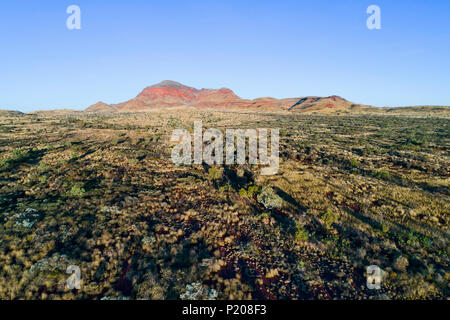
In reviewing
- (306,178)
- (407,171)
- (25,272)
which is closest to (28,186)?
(25,272)

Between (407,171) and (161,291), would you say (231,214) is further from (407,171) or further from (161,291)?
(407,171)

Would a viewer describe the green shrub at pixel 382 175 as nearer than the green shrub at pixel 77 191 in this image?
No

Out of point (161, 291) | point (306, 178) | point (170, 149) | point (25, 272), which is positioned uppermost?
point (170, 149)

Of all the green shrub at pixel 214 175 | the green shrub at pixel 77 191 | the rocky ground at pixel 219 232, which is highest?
the green shrub at pixel 214 175

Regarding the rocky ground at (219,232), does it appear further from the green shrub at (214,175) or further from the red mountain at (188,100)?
the red mountain at (188,100)

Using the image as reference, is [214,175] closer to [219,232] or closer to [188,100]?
[219,232]

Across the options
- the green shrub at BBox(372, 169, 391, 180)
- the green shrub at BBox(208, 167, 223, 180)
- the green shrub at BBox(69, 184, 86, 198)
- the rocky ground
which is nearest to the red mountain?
the green shrub at BBox(372, 169, 391, 180)

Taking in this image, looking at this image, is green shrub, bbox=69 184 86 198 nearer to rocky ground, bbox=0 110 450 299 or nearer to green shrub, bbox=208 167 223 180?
rocky ground, bbox=0 110 450 299

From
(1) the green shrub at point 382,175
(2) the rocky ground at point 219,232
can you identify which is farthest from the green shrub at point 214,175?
(1) the green shrub at point 382,175

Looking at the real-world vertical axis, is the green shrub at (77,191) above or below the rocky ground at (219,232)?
above
